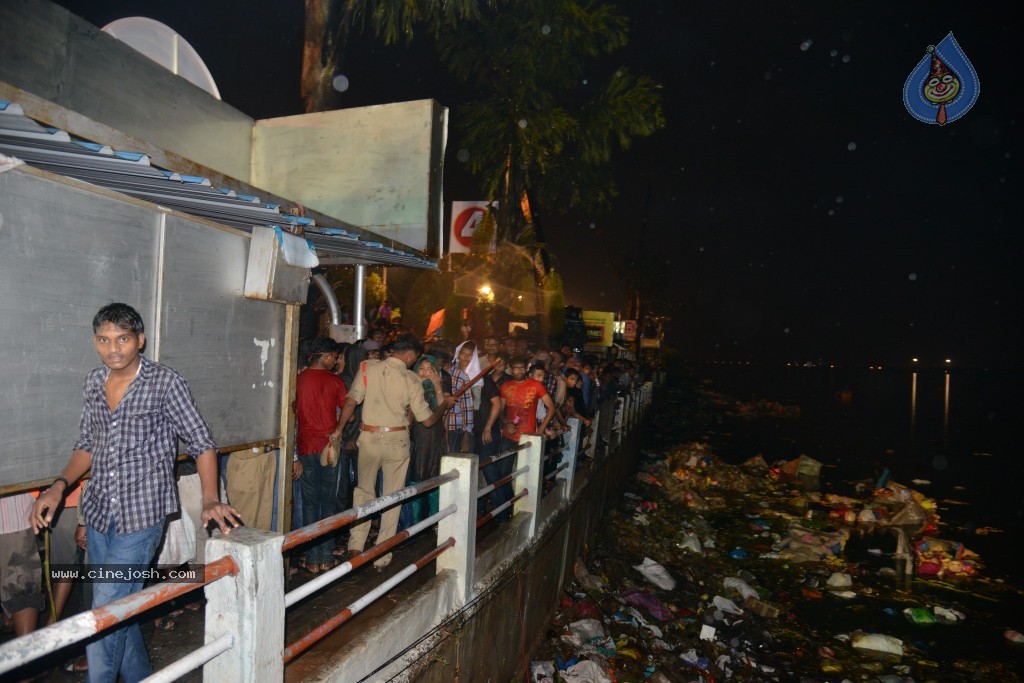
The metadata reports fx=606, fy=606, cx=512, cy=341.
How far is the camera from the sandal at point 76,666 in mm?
3393

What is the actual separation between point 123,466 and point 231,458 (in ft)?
5.90

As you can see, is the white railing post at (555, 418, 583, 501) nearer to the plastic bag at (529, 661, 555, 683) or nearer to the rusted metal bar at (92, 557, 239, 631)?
the plastic bag at (529, 661, 555, 683)

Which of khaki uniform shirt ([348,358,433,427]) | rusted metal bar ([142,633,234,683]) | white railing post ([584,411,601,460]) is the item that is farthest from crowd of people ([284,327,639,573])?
rusted metal bar ([142,633,234,683])

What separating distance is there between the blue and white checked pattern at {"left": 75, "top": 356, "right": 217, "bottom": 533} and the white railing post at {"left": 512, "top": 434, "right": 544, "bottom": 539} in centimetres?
355

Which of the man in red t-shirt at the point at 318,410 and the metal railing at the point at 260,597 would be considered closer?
the metal railing at the point at 260,597

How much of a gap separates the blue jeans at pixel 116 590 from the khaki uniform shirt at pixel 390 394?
2277 millimetres

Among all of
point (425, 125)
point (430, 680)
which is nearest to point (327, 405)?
point (430, 680)

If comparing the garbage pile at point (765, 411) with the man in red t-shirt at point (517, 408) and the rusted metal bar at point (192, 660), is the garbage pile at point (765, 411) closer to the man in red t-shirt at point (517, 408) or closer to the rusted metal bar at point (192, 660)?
the man in red t-shirt at point (517, 408)

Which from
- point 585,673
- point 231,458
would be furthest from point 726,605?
point 231,458

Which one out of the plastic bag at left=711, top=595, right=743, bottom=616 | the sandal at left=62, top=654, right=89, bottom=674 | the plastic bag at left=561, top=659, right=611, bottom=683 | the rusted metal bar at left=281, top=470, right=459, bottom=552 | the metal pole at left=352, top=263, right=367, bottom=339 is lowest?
the plastic bag at left=711, top=595, right=743, bottom=616

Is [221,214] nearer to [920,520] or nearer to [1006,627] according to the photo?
[1006,627]

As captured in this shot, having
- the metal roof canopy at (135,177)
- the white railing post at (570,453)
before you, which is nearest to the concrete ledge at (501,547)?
the white railing post at (570,453)

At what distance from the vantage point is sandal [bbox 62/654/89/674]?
339 centimetres

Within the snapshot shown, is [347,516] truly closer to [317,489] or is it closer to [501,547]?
[501,547]
